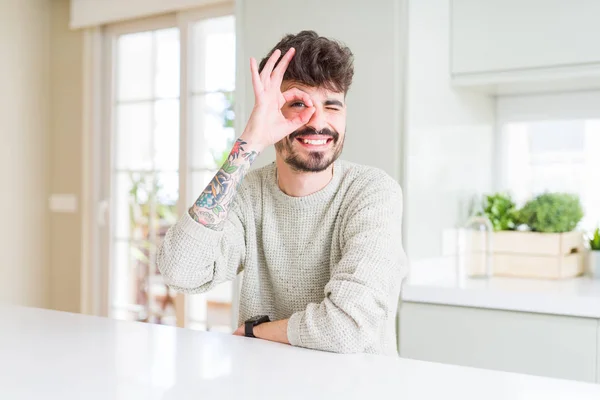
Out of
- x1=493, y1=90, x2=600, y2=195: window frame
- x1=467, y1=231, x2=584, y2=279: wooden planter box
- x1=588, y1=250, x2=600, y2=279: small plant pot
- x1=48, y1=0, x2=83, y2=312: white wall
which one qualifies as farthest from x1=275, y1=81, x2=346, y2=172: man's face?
x1=48, y1=0, x2=83, y2=312: white wall

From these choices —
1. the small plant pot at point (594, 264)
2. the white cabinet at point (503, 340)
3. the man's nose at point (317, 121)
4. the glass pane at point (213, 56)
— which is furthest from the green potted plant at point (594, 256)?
the glass pane at point (213, 56)

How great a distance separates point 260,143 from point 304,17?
3.91 feet

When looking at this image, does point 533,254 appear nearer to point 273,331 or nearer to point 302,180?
point 302,180

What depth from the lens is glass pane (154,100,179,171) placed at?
12.3ft

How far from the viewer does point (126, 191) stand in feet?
13.0

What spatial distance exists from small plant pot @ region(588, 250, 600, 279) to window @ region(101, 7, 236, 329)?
5.69ft

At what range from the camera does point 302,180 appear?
1.58 m

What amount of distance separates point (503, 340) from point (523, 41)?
1.01m

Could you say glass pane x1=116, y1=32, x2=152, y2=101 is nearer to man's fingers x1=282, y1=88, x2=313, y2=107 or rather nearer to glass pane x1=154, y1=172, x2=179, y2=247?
glass pane x1=154, y1=172, x2=179, y2=247

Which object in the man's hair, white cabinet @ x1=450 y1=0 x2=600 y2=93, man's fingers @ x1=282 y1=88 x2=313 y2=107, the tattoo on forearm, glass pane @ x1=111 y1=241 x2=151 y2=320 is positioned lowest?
glass pane @ x1=111 y1=241 x2=151 y2=320

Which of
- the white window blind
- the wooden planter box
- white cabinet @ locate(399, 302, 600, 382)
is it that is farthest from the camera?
the white window blind

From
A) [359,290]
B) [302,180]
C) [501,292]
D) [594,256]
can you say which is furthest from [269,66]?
[594,256]

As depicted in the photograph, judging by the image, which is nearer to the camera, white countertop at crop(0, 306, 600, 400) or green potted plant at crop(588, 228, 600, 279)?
white countertop at crop(0, 306, 600, 400)

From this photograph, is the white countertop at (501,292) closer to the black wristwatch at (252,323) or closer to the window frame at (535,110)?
the window frame at (535,110)
